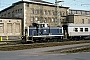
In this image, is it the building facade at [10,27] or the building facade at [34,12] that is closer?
the building facade at [10,27]

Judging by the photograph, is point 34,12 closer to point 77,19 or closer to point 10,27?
point 10,27

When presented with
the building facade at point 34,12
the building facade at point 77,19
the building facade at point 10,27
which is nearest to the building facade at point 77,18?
the building facade at point 77,19

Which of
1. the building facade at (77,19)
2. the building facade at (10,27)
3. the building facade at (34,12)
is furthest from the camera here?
the building facade at (77,19)

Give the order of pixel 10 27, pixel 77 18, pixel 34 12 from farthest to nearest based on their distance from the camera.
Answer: pixel 77 18 < pixel 34 12 < pixel 10 27

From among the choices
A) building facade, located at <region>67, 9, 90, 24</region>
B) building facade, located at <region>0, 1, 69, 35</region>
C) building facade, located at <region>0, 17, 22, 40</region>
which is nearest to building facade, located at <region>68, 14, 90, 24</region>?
building facade, located at <region>67, 9, 90, 24</region>

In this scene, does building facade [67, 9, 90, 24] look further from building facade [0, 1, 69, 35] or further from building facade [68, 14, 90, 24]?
building facade [0, 1, 69, 35]

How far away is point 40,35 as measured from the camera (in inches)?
1491

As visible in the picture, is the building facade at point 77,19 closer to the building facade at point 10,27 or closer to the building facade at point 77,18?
the building facade at point 77,18

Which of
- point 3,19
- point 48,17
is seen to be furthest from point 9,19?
point 48,17

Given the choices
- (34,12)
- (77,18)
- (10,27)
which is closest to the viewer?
(10,27)

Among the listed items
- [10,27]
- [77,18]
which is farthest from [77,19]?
[10,27]

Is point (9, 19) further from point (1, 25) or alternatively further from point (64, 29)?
point (64, 29)

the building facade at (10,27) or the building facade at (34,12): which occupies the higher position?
the building facade at (34,12)

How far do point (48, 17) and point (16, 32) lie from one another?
58.5 ft
